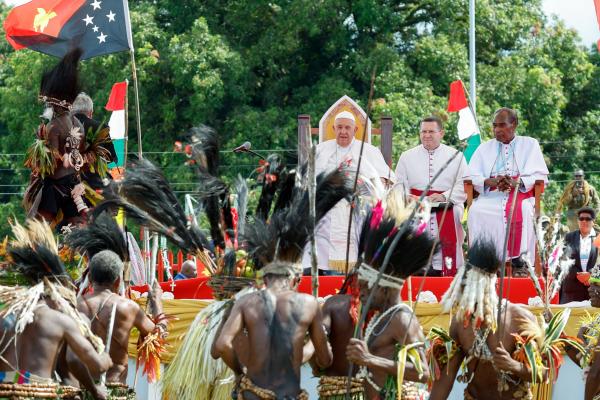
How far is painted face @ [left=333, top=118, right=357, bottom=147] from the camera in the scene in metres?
13.2

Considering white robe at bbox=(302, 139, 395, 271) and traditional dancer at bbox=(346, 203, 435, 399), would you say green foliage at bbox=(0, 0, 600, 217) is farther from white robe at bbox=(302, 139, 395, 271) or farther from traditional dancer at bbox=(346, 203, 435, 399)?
traditional dancer at bbox=(346, 203, 435, 399)

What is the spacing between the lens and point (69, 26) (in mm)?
14719

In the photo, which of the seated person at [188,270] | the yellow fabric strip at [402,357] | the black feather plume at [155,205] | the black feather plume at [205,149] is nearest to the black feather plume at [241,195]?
the black feather plume at [205,149]

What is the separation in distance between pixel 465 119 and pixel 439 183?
5024mm

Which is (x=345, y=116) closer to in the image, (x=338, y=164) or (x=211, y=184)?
(x=338, y=164)

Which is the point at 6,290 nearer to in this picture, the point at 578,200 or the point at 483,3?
the point at 578,200

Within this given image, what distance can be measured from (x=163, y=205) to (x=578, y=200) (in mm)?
6075

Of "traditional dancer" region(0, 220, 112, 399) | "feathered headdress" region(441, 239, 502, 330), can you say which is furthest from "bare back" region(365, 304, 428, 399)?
"traditional dancer" region(0, 220, 112, 399)

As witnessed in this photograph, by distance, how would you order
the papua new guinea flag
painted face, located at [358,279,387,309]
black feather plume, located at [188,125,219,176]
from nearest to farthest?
painted face, located at [358,279,387,309]
black feather plume, located at [188,125,219,176]
the papua new guinea flag

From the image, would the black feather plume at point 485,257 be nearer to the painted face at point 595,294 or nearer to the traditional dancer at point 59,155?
the painted face at point 595,294

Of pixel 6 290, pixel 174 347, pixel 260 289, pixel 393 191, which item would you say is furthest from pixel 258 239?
pixel 174 347

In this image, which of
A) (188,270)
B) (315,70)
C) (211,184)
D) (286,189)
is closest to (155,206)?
(211,184)

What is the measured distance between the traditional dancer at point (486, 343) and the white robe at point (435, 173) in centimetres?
427

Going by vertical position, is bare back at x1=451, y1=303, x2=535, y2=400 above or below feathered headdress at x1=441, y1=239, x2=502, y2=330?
below
